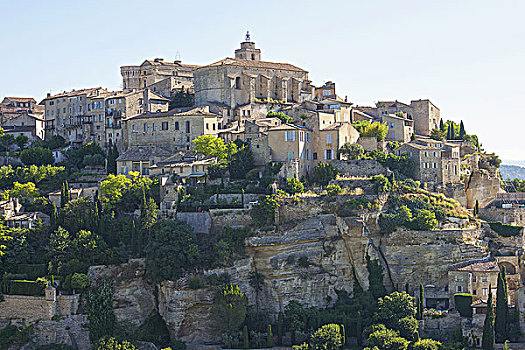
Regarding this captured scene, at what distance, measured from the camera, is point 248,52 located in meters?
89.1

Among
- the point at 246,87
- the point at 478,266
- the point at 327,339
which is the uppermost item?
the point at 246,87

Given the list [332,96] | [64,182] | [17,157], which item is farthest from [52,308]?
[332,96]

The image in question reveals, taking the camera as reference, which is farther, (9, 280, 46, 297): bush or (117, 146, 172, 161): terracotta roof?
(117, 146, 172, 161): terracotta roof

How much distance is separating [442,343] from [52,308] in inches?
1102

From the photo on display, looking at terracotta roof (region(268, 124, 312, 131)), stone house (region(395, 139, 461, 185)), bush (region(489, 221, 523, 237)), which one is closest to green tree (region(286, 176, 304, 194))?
terracotta roof (region(268, 124, 312, 131))

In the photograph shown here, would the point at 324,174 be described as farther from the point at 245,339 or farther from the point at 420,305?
the point at 245,339

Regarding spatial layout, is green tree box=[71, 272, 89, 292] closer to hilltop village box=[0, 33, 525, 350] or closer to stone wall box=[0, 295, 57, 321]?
hilltop village box=[0, 33, 525, 350]

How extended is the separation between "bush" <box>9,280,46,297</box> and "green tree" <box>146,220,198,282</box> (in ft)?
25.8

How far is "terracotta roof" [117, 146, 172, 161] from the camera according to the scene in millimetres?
72938

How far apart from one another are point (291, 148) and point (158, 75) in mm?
28519

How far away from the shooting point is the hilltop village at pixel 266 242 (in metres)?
57.8

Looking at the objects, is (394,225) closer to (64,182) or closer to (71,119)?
(64,182)

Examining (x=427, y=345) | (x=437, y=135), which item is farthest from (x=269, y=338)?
(x=437, y=135)

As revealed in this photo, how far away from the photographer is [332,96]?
271 ft
